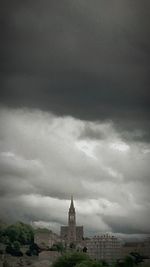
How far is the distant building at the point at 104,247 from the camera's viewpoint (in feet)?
166

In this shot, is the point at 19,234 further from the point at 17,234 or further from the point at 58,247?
the point at 58,247

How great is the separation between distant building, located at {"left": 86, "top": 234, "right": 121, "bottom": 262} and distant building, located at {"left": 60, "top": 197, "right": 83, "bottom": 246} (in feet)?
4.33

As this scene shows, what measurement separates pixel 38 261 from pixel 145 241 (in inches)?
697

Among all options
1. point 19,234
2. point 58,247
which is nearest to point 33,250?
point 19,234

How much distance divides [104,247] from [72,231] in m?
3.91

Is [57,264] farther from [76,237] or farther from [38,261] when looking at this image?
[76,237]

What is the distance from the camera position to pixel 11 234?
45.1 metres

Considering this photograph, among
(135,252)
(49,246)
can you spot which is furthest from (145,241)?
(49,246)

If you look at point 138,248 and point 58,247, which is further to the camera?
point 138,248

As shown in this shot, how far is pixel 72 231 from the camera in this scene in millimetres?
55406

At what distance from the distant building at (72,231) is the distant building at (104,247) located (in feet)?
4.33

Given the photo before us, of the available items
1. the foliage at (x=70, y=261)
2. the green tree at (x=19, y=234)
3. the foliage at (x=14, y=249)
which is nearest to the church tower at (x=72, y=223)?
the green tree at (x=19, y=234)

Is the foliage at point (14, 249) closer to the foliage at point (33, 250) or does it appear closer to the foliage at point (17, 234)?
the foliage at point (17, 234)

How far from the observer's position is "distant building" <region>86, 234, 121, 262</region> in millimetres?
50562
